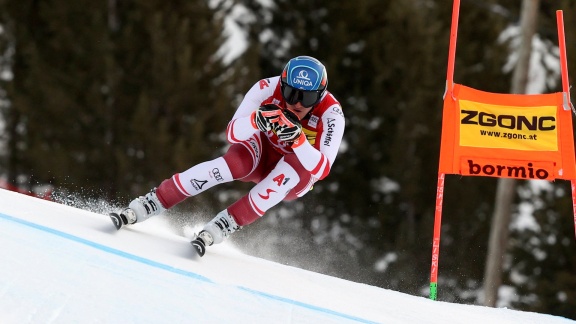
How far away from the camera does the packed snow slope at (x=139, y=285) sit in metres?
3.62

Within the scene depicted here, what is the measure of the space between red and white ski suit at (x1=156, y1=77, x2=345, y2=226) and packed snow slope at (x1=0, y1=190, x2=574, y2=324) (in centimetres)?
33

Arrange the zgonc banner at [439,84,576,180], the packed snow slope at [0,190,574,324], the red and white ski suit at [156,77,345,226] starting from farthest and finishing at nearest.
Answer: the zgonc banner at [439,84,576,180]
the red and white ski suit at [156,77,345,226]
the packed snow slope at [0,190,574,324]

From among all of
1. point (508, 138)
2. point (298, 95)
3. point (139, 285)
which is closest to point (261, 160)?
point (298, 95)

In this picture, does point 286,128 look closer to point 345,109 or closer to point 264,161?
point 264,161

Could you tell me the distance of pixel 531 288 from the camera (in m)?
17.8

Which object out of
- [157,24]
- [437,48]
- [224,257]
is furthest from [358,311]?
[437,48]

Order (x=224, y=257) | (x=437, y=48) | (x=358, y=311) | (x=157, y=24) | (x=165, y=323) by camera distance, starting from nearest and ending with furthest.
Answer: (x=165, y=323) < (x=358, y=311) < (x=224, y=257) < (x=157, y=24) < (x=437, y=48)

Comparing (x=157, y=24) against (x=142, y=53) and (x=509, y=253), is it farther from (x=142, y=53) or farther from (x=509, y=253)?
(x=509, y=253)

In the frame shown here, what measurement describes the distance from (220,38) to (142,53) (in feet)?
5.39

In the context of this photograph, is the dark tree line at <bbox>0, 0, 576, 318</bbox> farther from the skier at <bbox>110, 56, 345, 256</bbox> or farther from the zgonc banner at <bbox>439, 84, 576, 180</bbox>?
the skier at <bbox>110, 56, 345, 256</bbox>

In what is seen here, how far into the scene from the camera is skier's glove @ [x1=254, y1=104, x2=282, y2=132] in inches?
197

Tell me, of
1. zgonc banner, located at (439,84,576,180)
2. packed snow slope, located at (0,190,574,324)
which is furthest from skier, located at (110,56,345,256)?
zgonc banner, located at (439,84,576,180)

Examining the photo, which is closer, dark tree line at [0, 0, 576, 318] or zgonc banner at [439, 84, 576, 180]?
zgonc banner at [439, 84, 576, 180]

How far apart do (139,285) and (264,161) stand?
1895mm
